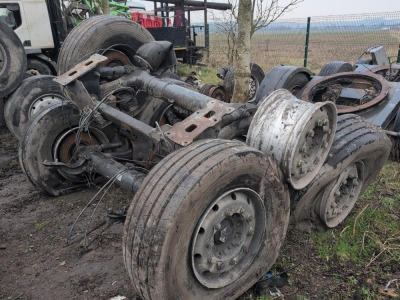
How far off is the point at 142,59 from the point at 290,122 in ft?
6.33

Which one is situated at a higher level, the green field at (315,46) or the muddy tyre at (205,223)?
the muddy tyre at (205,223)

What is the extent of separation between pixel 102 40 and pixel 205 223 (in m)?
2.49

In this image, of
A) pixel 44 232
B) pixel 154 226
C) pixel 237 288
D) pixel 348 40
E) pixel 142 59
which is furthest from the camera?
pixel 348 40

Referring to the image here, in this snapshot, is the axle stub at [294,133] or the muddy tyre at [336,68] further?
the muddy tyre at [336,68]

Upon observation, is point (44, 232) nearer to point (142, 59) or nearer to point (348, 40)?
point (142, 59)

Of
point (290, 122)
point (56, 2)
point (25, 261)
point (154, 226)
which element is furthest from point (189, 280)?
point (56, 2)

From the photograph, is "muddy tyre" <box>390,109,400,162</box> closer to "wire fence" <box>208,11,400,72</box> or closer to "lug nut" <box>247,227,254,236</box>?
"lug nut" <box>247,227,254,236</box>

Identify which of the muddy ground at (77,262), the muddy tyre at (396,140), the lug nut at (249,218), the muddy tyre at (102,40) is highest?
the muddy tyre at (102,40)

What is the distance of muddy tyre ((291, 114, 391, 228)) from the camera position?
8.81 feet

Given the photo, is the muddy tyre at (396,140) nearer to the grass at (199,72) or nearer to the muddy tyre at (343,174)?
the muddy tyre at (343,174)

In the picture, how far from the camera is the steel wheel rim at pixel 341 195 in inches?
112

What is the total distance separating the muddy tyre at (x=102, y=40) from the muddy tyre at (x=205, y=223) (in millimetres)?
2111

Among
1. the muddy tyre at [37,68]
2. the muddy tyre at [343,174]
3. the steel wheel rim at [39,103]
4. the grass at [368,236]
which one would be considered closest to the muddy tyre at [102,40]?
the steel wheel rim at [39,103]

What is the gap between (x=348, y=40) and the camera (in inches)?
591
